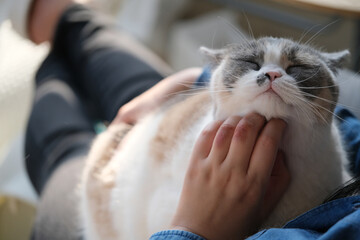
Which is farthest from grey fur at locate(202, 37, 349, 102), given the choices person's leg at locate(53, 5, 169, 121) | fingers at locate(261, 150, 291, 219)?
person's leg at locate(53, 5, 169, 121)

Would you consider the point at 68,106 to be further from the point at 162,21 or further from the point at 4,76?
the point at 162,21

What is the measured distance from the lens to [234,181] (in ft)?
1.82

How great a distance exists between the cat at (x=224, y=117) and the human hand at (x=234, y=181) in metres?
0.02

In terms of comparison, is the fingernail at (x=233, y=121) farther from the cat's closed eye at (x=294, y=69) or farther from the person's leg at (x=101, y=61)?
the person's leg at (x=101, y=61)

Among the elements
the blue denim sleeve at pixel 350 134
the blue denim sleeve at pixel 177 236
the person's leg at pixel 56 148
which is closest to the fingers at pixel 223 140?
the blue denim sleeve at pixel 177 236

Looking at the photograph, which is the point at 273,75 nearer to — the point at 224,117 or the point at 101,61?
the point at 224,117

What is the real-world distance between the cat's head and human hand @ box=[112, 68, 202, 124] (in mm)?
307

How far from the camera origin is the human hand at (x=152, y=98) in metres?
0.87

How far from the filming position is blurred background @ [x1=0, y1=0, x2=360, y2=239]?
1.01 m

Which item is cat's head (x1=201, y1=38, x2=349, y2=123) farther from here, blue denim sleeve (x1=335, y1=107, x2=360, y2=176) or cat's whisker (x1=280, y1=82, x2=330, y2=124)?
blue denim sleeve (x1=335, y1=107, x2=360, y2=176)

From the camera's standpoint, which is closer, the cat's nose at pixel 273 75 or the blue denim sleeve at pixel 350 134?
the cat's nose at pixel 273 75

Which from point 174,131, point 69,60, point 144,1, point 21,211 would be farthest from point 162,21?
point 174,131

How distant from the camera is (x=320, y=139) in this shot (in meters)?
0.55

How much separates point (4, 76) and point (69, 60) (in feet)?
0.73
